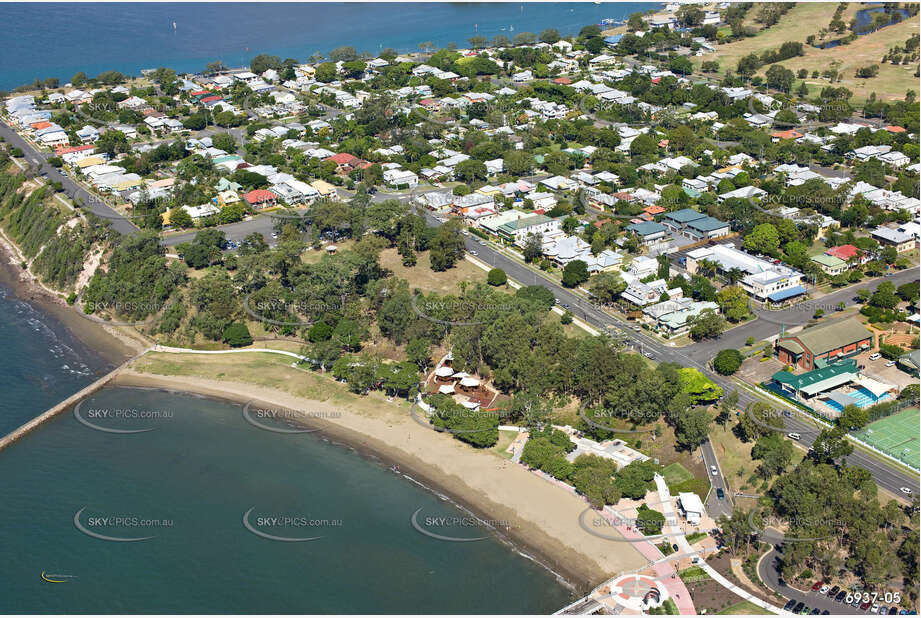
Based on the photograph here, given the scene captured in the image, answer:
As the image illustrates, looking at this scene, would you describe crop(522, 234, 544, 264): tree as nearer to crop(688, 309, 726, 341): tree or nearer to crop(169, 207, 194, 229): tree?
crop(688, 309, 726, 341): tree

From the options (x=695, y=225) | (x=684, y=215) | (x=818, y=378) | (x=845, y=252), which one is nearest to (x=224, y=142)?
(x=684, y=215)

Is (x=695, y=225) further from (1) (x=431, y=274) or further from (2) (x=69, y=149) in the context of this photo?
(2) (x=69, y=149)

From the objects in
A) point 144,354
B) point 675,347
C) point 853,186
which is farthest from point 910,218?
point 144,354

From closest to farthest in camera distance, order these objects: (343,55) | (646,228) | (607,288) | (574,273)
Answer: (607,288)
(574,273)
(646,228)
(343,55)

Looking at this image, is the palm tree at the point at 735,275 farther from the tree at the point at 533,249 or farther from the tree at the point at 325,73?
the tree at the point at 325,73

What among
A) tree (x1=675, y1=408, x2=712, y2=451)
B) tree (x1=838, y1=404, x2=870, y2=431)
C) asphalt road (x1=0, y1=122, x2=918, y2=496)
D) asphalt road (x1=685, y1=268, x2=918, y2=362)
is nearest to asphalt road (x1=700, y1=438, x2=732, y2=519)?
tree (x1=675, y1=408, x2=712, y2=451)

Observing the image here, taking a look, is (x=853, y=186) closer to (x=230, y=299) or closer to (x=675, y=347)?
(x=675, y=347)

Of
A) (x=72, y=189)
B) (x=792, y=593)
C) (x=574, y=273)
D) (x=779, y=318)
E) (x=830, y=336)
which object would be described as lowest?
(x=792, y=593)

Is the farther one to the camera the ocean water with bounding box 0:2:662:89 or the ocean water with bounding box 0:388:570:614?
the ocean water with bounding box 0:2:662:89
